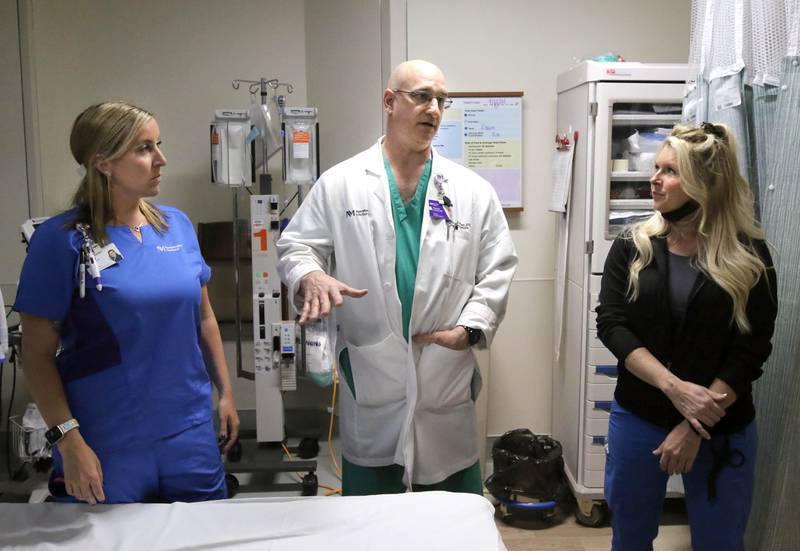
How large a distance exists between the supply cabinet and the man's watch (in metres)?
1.16

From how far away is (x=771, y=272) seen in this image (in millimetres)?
1774

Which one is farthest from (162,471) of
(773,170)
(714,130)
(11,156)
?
(11,156)

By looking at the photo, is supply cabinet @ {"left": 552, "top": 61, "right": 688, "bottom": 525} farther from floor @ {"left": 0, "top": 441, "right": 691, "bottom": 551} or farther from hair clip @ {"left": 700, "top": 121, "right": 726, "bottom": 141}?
hair clip @ {"left": 700, "top": 121, "right": 726, "bottom": 141}

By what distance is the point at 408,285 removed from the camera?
1941 millimetres

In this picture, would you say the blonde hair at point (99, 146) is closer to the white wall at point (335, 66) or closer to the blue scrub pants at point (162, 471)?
the blue scrub pants at point (162, 471)

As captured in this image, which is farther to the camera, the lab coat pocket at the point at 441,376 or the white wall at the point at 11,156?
the white wall at the point at 11,156

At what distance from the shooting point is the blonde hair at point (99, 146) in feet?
5.16

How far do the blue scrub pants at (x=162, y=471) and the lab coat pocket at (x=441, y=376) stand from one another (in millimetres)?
590

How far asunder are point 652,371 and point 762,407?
47cm

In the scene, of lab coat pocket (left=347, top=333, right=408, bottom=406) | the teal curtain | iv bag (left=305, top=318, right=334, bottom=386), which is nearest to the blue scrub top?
iv bag (left=305, top=318, right=334, bottom=386)

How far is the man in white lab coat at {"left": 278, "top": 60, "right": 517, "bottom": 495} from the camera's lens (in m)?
1.91

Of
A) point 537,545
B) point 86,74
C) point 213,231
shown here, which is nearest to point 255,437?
point 213,231

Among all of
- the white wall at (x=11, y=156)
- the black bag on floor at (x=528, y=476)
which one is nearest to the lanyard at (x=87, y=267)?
the black bag on floor at (x=528, y=476)

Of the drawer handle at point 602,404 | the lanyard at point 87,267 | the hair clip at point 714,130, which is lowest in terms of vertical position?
the drawer handle at point 602,404
